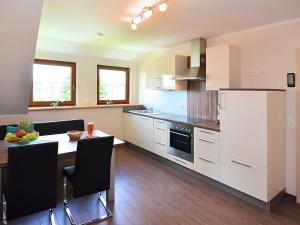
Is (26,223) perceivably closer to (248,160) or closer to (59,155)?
(59,155)

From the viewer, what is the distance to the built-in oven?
138 inches

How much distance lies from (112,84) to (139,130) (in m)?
1.45

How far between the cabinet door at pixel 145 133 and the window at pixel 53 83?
5.25 feet

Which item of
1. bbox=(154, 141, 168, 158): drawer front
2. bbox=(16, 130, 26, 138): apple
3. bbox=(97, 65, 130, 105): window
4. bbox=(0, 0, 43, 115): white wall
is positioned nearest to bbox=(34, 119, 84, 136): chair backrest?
bbox=(0, 0, 43, 115): white wall

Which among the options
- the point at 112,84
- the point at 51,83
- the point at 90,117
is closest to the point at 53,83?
the point at 51,83

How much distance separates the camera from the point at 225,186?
9.90 feet

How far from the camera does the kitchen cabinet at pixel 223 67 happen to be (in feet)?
10.4

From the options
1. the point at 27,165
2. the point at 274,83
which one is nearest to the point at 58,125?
the point at 27,165

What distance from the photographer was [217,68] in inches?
130

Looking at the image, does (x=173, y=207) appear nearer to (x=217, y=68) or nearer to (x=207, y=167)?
(x=207, y=167)

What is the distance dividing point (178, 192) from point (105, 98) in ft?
10.4

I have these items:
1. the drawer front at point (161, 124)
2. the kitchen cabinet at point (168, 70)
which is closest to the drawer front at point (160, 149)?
the drawer front at point (161, 124)

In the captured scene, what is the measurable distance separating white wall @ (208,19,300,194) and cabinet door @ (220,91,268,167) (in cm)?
59

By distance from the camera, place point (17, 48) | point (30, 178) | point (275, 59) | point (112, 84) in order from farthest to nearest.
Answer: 1. point (112, 84)
2. point (275, 59)
3. point (17, 48)
4. point (30, 178)
